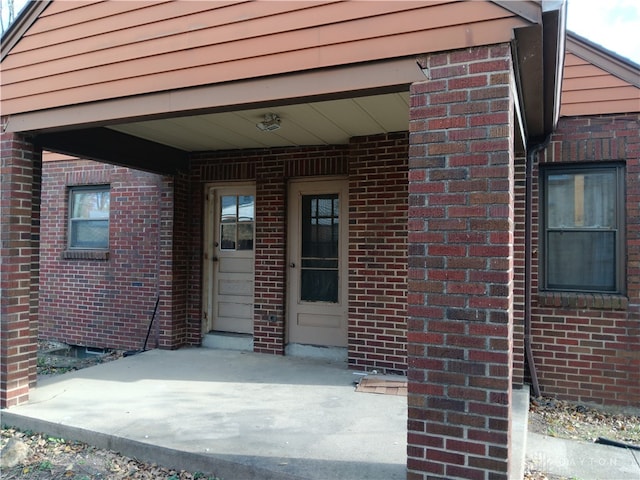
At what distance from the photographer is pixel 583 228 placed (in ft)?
16.2

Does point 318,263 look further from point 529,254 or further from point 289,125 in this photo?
point 529,254

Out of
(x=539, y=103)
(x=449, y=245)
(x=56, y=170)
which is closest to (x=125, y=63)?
(x=449, y=245)

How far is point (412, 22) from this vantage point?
2.77 metres

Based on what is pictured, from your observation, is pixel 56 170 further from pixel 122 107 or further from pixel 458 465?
pixel 458 465

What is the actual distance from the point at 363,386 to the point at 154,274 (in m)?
3.50

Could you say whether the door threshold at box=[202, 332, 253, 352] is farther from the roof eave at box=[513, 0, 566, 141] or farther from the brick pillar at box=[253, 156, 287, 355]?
the roof eave at box=[513, 0, 566, 141]

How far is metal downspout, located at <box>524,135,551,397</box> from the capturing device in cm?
484

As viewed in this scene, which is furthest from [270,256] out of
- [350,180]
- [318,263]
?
[350,180]

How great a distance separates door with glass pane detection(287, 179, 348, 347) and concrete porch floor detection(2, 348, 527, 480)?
1.50ft

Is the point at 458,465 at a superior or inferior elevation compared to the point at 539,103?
inferior

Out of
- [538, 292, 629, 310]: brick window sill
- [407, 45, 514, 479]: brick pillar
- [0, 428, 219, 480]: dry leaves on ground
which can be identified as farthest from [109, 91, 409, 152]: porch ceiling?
[0, 428, 219, 480]: dry leaves on ground

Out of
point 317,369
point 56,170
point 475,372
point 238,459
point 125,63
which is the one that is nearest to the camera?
point 475,372

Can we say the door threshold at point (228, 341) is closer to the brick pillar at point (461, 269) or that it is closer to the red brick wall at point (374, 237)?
the red brick wall at point (374, 237)

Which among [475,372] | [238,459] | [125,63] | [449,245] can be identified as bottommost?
[238,459]
